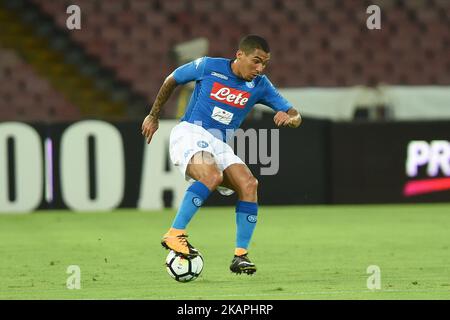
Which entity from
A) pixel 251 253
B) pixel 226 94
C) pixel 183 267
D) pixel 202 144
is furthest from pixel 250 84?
pixel 251 253

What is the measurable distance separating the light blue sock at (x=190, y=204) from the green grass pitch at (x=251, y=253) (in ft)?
1.26

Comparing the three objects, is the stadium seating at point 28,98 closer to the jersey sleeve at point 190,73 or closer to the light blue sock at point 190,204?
the jersey sleeve at point 190,73

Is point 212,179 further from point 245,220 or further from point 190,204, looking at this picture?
point 245,220

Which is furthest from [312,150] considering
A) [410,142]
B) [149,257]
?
[149,257]

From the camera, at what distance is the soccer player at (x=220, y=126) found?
7.04 m

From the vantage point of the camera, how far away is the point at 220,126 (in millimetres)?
7387

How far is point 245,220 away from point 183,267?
0.61 m

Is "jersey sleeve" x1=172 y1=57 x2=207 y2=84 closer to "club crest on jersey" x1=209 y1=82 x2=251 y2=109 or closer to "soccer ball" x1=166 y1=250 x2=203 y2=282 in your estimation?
"club crest on jersey" x1=209 y1=82 x2=251 y2=109

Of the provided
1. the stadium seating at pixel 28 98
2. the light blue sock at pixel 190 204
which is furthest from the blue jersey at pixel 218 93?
the stadium seating at pixel 28 98

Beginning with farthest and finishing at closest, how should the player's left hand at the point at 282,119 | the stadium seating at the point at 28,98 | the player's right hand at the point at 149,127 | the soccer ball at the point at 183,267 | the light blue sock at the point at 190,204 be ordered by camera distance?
the stadium seating at the point at 28,98 → the player's right hand at the point at 149,127 → the player's left hand at the point at 282,119 → the light blue sock at the point at 190,204 → the soccer ball at the point at 183,267

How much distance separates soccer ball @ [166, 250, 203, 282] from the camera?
675cm

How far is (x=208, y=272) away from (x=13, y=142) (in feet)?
19.5

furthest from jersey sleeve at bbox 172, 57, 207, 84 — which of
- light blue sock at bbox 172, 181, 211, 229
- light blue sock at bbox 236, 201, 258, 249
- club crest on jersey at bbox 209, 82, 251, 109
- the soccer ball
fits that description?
the soccer ball

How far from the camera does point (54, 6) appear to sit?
16.6 metres
